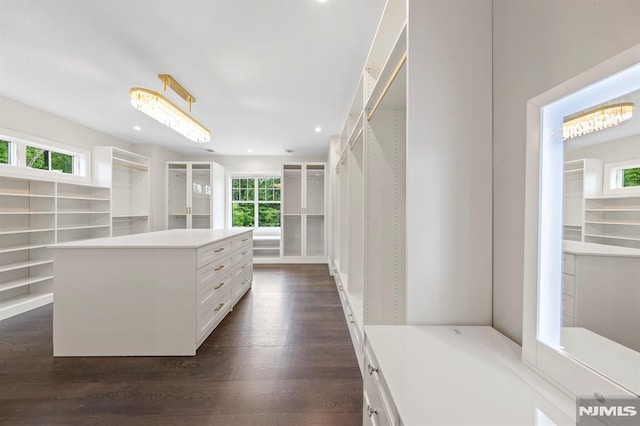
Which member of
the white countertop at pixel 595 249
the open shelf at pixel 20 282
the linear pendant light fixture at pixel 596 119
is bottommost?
the open shelf at pixel 20 282

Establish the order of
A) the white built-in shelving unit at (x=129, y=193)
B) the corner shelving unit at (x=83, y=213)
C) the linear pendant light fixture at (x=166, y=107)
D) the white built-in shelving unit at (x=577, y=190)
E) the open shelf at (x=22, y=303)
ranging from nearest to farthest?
the white built-in shelving unit at (x=577, y=190)
the linear pendant light fixture at (x=166, y=107)
the open shelf at (x=22, y=303)
the corner shelving unit at (x=83, y=213)
the white built-in shelving unit at (x=129, y=193)

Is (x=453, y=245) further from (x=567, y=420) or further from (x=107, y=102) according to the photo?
(x=107, y=102)

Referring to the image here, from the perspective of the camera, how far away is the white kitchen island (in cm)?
218

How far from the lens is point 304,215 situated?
5.86 m

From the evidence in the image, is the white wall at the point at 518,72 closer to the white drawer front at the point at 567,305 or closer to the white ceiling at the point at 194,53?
the white drawer front at the point at 567,305

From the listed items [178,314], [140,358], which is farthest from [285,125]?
[140,358]

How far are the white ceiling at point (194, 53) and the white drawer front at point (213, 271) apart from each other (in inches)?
74.2

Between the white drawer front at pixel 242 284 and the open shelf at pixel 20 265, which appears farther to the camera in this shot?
the white drawer front at pixel 242 284

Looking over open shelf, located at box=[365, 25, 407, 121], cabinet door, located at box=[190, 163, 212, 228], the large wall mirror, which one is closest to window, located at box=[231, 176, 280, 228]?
cabinet door, located at box=[190, 163, 212, 228]

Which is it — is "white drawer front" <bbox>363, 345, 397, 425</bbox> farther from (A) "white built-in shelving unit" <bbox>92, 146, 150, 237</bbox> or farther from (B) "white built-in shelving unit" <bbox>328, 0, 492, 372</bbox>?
(A) "white built-in shelving unit" <bbox>92, 146, 150, 237</bbox>

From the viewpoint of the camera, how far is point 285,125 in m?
4.35

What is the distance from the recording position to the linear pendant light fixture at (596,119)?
0.61 meters

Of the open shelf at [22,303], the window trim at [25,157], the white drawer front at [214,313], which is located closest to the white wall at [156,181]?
the window trim at [25,157]

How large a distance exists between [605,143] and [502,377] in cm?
66
